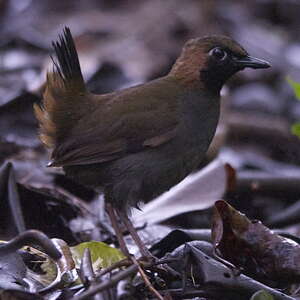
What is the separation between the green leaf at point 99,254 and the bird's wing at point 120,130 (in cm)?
51

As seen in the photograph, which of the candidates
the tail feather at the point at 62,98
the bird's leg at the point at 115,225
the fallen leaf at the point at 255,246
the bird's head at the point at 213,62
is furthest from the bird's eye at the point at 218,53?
the fallen leaf at the point at 255,246

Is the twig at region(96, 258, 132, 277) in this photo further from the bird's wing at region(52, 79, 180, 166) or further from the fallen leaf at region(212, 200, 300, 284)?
the bird's wing at region(52, 79, 180, 166)

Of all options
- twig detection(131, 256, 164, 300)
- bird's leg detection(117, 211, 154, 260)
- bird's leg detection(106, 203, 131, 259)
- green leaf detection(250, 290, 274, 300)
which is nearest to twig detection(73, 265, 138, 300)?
twig detection(131, 256, 164, 300)

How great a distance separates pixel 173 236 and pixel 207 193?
103 centimetres

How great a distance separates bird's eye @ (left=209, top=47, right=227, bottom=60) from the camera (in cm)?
440

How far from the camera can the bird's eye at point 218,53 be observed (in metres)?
4.40

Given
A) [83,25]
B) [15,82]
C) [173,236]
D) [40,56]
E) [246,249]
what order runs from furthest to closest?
[83,25]
[40,56]
[15,82]
[173,236]
[246,249]

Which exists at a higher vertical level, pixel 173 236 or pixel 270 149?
pixel 173 236

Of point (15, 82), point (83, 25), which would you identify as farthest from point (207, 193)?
point (83, 25)

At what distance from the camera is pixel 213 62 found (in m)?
4.41

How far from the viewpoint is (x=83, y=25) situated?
9.38m

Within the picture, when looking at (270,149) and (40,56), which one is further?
(40,56)

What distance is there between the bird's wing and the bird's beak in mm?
424

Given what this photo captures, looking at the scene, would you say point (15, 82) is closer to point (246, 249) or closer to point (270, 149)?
point (270, 149)
